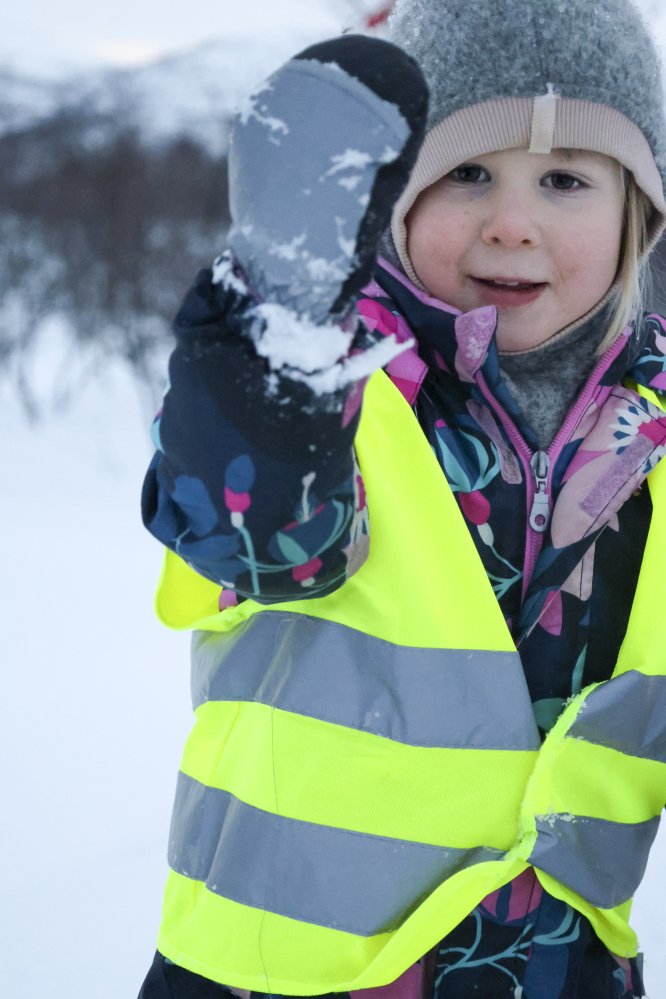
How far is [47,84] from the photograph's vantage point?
8.29 meters

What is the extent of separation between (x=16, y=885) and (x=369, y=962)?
1.36 meters

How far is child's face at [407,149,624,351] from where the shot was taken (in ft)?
3.81

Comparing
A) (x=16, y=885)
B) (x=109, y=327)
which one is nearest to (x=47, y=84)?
(x=109, y=327)

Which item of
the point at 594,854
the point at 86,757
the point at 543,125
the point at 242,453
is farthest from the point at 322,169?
the point at 86,757

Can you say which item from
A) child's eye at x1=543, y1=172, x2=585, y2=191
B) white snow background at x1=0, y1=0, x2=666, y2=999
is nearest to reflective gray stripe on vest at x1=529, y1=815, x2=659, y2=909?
child's eye at x1=543, y1=172, x2=585, y2=191

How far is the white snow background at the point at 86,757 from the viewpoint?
77.5 inches

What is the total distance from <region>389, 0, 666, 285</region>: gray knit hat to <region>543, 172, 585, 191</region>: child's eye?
39 mm

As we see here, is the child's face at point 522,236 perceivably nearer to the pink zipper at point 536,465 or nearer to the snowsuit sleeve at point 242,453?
the pink zipper at point 536,465

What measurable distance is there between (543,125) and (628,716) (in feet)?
2.05

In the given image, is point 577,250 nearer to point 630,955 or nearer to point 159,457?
point 159,457

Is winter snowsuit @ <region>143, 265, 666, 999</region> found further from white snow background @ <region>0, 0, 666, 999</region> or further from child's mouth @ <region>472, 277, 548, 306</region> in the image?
white snow background @ <region>0, 0, 666, 999</region>

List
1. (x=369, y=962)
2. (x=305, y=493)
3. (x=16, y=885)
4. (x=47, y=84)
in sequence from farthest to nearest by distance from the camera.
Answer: (x=47, y=84) → (x=16, y=885) → (x=369, y=962) → (x=305, y=493)

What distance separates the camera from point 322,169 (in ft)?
2.45

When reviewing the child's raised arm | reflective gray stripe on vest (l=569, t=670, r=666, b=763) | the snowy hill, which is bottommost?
reflective gray stripe on vest (l=569, t=670, r=666, b=763)
